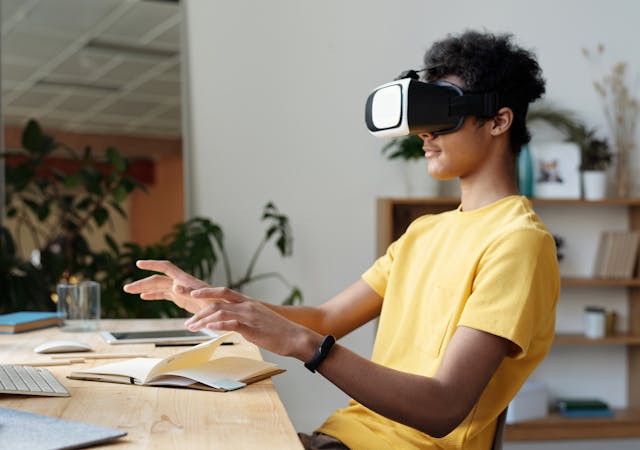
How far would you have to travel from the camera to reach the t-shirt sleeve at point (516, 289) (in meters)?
1.24

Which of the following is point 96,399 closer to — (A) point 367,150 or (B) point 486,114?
(B) point 486,114

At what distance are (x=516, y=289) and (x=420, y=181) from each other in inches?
98.0

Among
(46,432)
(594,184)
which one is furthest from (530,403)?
(46,432)

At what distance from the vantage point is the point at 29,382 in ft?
4.16

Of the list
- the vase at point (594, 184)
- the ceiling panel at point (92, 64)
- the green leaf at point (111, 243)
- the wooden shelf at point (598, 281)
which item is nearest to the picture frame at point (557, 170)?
the vase at point (594, 184)

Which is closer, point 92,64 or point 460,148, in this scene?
point 460,148

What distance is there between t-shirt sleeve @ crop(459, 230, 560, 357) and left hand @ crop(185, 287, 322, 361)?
0.27m

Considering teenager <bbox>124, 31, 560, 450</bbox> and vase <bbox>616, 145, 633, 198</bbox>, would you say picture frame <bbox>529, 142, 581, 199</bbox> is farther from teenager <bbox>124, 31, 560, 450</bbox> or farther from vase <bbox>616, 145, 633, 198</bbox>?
teenager <bbox>124, 31, 560, 450</bbox>

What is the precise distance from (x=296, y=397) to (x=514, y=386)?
→ 264cm

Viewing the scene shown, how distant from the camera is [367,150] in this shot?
153 inches

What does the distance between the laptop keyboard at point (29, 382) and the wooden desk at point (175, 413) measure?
0.04 ft

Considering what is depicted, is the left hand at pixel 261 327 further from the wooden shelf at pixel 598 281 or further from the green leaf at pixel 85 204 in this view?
the wooden shelf at pixel 598 281

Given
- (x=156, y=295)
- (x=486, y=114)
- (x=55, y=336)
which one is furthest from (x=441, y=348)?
(x=55, y=336)

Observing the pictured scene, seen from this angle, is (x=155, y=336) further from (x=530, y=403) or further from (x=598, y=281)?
(x=598, y=281)
